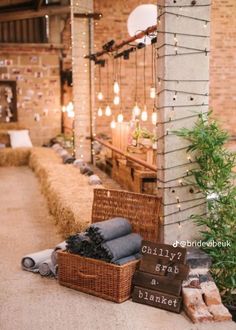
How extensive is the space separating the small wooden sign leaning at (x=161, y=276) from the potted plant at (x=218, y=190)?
1.32 ft

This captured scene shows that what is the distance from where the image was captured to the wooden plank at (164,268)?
348 cm

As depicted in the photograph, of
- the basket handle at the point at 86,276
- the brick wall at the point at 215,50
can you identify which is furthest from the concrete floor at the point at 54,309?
the brick wall at the point at 215,50

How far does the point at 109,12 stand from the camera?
11242mm

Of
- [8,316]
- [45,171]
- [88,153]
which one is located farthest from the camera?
[88,153]

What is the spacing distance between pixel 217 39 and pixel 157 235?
8.69m

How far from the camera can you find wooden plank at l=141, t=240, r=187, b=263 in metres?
3.49

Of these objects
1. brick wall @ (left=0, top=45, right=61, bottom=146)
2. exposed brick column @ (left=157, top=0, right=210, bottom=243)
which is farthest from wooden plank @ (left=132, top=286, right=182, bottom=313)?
brick wall @ (left=0, top=45, right=61, bottom=146)

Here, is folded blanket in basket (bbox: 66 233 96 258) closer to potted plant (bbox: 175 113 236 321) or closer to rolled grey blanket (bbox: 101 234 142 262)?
rolled grey blanket (bbox: 101 234 142 262)

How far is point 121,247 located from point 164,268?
1.25 feet

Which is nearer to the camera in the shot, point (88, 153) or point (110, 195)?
point (110, 195)

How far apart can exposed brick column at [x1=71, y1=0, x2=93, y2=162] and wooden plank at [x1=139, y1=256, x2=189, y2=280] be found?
5849 millimetres

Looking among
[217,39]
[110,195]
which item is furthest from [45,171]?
[217,39]

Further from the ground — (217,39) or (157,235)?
(217,39)

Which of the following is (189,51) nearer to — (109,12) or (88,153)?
(88,153)
